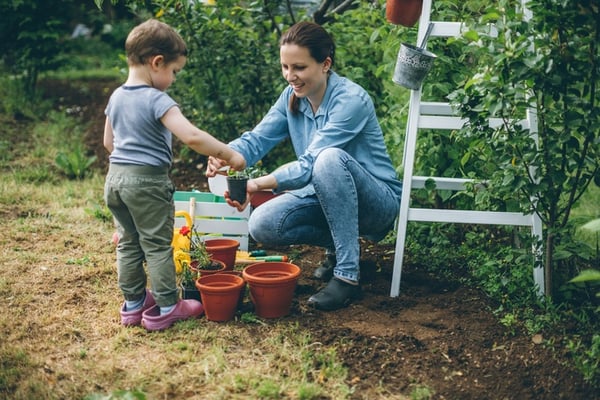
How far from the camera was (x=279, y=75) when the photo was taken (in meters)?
4.70

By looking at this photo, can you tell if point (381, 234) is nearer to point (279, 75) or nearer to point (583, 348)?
point (583, 348)

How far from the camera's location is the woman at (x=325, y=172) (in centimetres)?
291

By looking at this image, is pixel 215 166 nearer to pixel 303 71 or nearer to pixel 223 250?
pixel 223 250

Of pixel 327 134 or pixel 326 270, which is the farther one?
pixel 326 270

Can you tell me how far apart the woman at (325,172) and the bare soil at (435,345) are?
0.61ft

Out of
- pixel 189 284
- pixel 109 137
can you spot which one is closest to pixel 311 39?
pixel 109 137

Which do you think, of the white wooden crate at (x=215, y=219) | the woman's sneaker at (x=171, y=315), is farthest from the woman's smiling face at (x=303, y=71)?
the woman's sneaker at (x=171, y=315)

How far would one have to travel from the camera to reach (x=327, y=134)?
3023 mm

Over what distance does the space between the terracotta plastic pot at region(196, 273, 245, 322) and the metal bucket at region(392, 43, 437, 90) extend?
3.81 feet

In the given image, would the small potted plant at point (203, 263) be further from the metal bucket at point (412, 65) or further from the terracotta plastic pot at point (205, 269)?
the metal bucket at point (412, 65)

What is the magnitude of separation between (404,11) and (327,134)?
2.15 ft

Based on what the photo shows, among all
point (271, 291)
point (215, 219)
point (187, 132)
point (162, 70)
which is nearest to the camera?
point (187, 132)

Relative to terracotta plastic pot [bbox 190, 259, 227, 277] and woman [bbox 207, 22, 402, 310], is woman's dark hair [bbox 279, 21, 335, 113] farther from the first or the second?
terracotta plastic pot [bbox 190, 259, 227, 277]

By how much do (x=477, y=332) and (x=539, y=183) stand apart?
0.67 m
